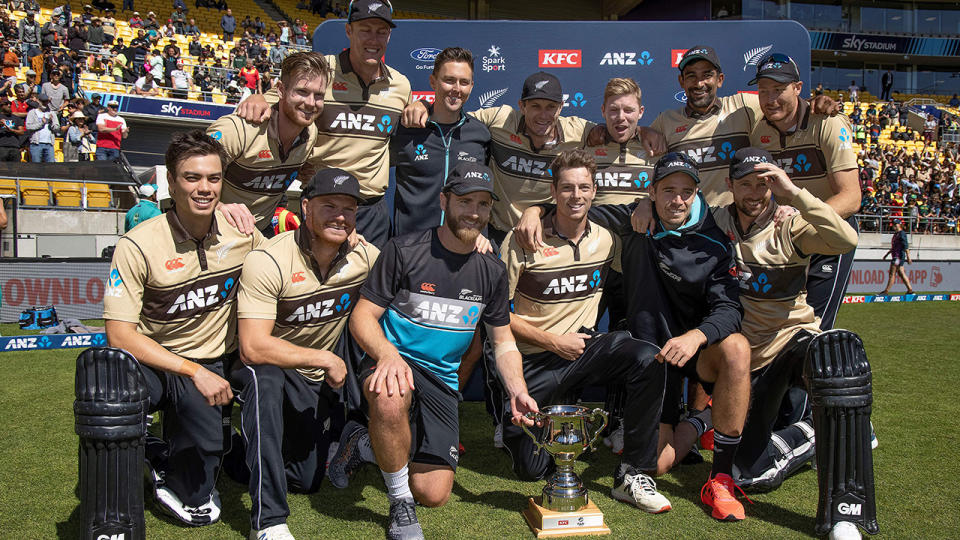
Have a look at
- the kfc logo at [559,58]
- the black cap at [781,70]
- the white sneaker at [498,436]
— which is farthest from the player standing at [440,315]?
the kfc logo at [559,58]

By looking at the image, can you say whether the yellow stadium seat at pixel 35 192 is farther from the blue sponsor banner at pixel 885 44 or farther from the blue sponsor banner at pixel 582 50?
the blue sponsor banner at pixel 885 44

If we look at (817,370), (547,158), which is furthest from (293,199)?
(817,370)

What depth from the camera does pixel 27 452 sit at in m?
4.35

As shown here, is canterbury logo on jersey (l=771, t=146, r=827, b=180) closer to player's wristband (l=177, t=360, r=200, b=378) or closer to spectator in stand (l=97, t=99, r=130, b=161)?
player's wristband (l=177, t=360, r=200, b=378)

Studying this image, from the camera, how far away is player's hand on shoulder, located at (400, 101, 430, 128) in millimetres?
4527

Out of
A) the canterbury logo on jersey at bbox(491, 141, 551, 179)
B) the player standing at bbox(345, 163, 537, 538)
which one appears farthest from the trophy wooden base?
the canterbury logo on jersey at bbox(491, 141, 551, 179)

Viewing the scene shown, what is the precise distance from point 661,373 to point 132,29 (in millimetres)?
23518

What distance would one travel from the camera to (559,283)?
405 centimetres

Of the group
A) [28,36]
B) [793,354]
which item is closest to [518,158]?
[793,354]

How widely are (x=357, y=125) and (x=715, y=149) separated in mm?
2409

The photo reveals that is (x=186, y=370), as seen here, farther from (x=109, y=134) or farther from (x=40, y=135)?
(x=109, y=134)

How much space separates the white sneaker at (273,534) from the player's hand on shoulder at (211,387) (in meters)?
0.61

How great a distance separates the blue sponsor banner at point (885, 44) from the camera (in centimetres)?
3631

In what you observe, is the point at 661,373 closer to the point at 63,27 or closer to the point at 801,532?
the point at 801,532
